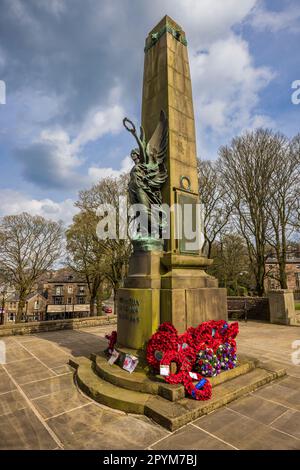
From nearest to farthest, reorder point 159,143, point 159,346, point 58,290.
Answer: point 159,346, point 159,143, point 58,290

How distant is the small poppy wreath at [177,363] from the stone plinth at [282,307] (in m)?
10.0

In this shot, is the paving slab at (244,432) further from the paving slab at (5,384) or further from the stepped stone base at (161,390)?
the paving slab at (5,384)

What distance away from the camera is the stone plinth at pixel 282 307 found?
40.9ft

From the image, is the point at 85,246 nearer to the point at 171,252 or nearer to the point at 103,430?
the point at 171,252

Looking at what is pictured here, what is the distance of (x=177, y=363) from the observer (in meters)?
4.39

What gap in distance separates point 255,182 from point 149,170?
14680mm

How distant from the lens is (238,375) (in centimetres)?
496

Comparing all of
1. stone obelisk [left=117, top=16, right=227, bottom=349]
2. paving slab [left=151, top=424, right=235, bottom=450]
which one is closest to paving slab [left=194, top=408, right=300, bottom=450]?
paving slab [left=151, top=424, right=235, bottom=450]

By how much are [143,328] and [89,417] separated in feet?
5.68

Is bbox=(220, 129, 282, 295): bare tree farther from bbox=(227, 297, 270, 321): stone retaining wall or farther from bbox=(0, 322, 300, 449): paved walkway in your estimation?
bbox=(0, 322, 300, 449): paved walkway

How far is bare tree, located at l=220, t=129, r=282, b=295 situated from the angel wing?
45.6ft

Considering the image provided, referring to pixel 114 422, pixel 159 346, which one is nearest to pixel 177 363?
pixel 159 346

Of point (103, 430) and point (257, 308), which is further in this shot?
point (257, 308)
